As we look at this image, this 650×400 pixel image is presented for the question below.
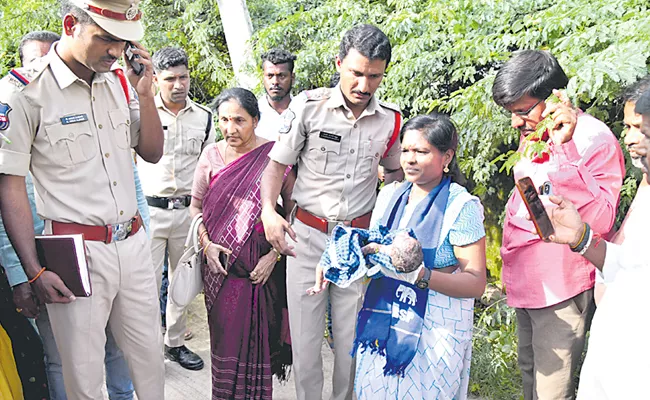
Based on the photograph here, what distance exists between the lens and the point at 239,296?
3115mm

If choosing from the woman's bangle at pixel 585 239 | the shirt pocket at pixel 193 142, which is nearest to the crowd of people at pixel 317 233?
the woman's bangle at pixel 585 239

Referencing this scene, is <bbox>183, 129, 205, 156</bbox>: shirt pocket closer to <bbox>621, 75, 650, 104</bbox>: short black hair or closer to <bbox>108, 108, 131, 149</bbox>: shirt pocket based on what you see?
<bbox>108, 108, 131, 149</bbox>: shirt pocket

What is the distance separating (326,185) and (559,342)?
126 cm

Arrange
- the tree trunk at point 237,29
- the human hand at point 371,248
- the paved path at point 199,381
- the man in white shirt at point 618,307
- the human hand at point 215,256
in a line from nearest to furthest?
the man in white shirt at point 618,307 < the human hand at point 371,248 < the human hand at point 215,256 < the paved path at point 199,381 < the tree trunk at point 237,29

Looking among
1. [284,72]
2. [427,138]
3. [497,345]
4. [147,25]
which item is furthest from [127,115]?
[147,25]

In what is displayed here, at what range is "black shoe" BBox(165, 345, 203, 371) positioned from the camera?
12.4ft

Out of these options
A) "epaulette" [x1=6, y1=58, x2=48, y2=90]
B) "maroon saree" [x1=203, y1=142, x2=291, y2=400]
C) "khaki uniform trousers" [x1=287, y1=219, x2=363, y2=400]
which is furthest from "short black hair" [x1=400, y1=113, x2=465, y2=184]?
"epaulette" [x1=6, y1=58, x2=48, y2=90]

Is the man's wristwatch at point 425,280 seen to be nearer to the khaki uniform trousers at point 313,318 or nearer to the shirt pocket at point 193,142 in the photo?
the khaki uniform trousers at point 313,318

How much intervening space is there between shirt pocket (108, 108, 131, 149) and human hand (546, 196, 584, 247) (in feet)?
5.75

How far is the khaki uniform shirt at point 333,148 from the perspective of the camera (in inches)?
115

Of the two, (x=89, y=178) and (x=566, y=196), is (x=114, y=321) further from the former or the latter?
(x=566, y=196)

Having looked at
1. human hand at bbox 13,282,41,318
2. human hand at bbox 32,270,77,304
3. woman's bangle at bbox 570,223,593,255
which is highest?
woman's bangle at bbox 570,223,593,255

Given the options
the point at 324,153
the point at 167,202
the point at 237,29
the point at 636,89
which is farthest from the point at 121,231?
the point at 237,29

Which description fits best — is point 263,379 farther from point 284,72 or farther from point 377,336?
point 284,72
